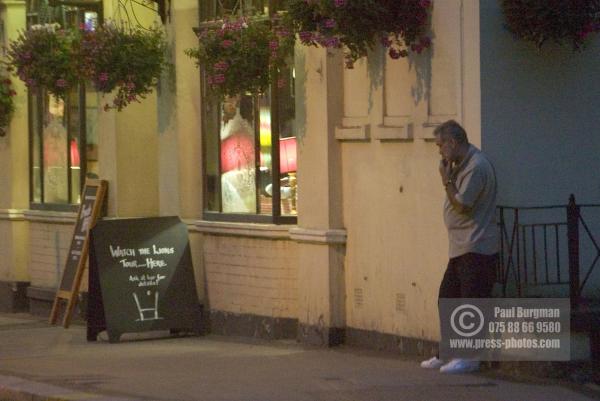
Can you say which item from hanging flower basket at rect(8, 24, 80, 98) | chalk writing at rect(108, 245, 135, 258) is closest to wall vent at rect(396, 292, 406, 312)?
chalk writing at rect(108, 245, 135, 258)

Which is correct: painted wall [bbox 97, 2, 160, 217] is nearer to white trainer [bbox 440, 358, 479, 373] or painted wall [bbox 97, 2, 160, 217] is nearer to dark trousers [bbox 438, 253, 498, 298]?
dark trousers [bbox 438, 253, 498, 298]

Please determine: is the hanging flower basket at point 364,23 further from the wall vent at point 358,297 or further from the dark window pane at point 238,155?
the dark window pane at point 238,155

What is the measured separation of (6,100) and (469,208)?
8665 mm

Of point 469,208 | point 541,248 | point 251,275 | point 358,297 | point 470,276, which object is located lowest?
point 358,297

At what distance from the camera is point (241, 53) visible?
12070 mm

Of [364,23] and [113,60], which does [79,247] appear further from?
[364,23]

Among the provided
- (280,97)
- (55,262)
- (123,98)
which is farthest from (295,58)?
(55,262)

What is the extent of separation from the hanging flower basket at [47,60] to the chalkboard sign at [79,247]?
119cm

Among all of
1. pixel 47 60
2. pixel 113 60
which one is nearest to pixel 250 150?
pixel 113 60

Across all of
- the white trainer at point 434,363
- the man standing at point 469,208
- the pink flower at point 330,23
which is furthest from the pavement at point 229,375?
the pink flower at point 330,23

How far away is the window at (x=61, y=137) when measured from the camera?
51.7ft

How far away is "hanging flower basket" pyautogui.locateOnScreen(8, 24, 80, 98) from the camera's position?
14.7m

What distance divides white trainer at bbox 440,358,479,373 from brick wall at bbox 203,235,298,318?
9.24 feet

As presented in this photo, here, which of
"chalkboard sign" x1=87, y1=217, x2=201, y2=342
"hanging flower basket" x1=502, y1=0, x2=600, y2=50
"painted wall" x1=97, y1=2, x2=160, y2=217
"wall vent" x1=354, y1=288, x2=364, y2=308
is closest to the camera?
"hanging flower basket" x1=502, y1=0, x2=600, y2=50
